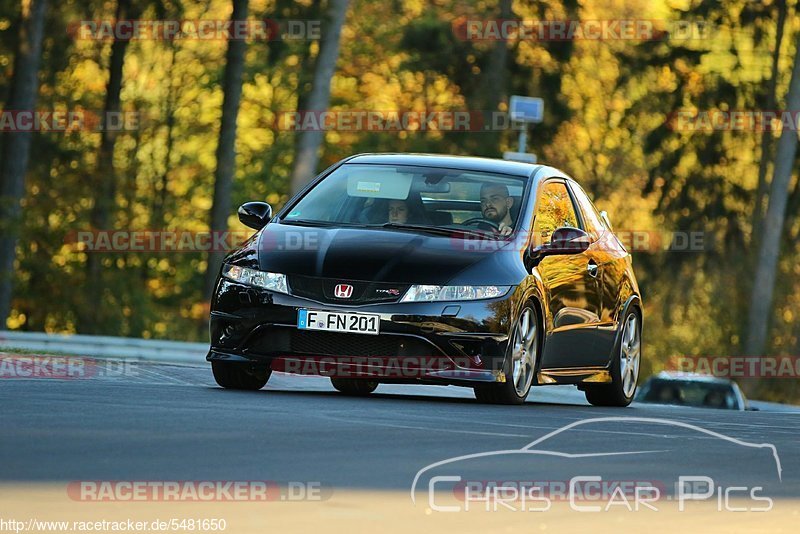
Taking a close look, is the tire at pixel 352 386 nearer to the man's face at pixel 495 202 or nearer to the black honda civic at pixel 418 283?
the black honda civic at pixel 418 283

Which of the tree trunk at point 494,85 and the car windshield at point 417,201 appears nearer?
the car windshield at point 417,201

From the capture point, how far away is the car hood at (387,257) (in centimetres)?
1149

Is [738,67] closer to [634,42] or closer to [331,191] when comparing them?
[634,42]

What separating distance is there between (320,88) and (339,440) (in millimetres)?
21542

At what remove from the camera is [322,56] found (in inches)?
1176

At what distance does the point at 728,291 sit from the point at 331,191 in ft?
98.4
